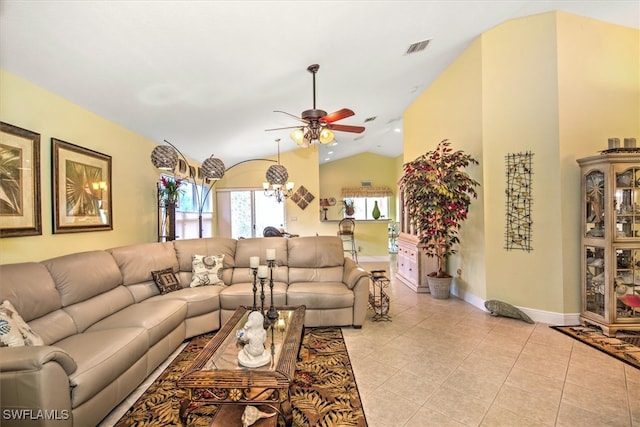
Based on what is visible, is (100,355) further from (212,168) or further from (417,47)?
(417,47)

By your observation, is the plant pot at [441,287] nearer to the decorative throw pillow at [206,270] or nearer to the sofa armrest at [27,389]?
the decorative throw pillow at [206,270]

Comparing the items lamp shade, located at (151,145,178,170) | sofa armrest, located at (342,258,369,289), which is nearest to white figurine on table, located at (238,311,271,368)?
sofa armrest, located at (342,258,369,289)

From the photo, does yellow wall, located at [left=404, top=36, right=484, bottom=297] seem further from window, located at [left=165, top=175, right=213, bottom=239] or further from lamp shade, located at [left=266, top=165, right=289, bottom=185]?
window, located at [left=165, top=175, right=213, bottom=239]

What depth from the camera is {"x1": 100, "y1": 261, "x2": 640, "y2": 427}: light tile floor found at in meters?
1.93

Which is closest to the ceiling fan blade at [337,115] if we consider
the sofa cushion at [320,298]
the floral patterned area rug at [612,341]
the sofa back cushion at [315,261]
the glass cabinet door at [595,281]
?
the sofa back cushion at [315,261]

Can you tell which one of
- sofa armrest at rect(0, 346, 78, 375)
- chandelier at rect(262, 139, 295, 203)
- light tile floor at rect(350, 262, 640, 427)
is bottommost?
light tile floor at rect(350, 262, 640, 427)

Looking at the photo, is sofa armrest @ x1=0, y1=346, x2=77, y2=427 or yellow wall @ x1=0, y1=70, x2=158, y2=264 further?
yellow wall @ x1=0, y1=70, x2=158, y2=264

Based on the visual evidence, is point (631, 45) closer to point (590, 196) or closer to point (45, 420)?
point (590, 196)

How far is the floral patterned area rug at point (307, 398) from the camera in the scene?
192 cm

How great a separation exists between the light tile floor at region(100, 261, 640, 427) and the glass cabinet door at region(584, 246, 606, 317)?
58cm

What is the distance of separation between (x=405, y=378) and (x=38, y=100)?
156 inches

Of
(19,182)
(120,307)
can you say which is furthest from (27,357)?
(19,182)

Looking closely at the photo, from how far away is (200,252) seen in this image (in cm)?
388

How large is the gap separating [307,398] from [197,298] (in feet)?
5.54
